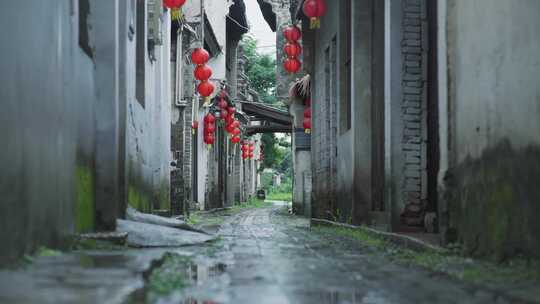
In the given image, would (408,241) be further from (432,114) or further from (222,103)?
(222,103)

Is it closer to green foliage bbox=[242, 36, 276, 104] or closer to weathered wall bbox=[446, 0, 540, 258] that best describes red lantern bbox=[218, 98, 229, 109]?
weathered wall bbox=[446, 0, 540, 258]

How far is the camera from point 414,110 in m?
10.6

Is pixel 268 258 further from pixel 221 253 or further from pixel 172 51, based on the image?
pixel 172 51

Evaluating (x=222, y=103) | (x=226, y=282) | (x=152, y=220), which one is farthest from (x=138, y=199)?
(x=222, y=103)

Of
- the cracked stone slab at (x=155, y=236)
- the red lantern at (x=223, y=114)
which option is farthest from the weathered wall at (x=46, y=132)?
the red lantern at (x=223, y=114)

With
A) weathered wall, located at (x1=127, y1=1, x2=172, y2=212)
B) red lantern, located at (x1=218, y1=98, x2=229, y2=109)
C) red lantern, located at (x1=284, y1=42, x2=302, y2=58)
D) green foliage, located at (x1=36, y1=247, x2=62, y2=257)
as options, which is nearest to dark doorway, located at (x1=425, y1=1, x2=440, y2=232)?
weathered wall, located at (x1=127, y1=1, x2=172, y2=212)

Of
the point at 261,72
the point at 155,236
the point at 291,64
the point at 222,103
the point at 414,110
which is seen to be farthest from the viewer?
the point at 261,72

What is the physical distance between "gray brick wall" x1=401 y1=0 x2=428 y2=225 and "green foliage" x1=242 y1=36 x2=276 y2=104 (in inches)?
1585

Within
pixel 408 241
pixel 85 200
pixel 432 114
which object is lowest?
pixel 408 241

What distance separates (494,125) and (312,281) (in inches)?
93.6

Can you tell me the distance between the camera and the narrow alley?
4785 millimetres

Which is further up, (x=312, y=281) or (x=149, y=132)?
(x=149, y=132)

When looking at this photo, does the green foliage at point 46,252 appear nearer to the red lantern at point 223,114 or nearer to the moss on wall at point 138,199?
the moss on wall at point 138,199

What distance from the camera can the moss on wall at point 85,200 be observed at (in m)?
7.64
